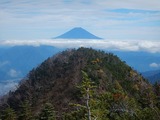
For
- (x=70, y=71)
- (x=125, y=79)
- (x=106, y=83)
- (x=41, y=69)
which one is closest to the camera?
(x=106, y=83)

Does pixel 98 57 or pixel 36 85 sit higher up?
pixel 98 57

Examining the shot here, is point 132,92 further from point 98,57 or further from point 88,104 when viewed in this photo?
point 88,104

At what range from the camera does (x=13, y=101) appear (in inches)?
5428

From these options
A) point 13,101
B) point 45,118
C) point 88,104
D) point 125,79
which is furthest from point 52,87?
point 88,104

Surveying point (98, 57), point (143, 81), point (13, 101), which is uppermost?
point (98, 57)

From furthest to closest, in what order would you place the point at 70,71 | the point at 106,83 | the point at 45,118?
the point at 70,71
the point at 106,83
the point at 45,118

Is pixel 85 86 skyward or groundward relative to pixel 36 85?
skyward

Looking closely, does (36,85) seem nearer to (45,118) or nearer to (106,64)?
(106,64)

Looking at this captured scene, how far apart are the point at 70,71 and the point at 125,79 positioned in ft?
75.0

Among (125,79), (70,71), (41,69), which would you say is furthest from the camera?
(41,69)

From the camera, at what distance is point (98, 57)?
454 feet

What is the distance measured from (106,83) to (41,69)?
143ft

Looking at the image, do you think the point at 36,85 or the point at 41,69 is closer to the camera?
the point at 36,85

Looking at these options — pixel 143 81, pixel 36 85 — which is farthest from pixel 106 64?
pixel 36 85
